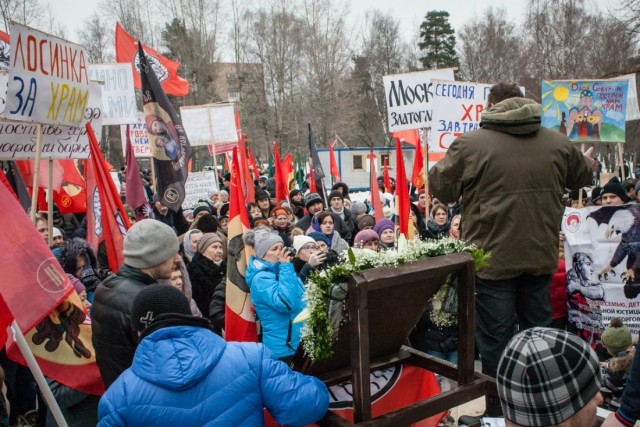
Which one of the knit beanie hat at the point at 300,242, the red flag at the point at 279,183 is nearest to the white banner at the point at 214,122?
the red flag at the point at 279,183

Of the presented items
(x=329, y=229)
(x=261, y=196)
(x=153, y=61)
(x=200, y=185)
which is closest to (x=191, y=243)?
(x=329, y=229)

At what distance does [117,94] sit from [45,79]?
4910 mm

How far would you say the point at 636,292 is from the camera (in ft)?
15.9

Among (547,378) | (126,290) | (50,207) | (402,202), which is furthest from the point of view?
(402,202)

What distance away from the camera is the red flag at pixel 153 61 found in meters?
11.7

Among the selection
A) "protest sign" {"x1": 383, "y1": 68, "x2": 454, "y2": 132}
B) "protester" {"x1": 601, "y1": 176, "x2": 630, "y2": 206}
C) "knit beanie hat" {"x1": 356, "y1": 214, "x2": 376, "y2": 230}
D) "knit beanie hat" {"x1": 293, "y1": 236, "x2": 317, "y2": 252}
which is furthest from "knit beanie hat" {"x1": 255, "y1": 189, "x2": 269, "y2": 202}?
"protester" {"x1": 601, "y1": 176, "x2": 630, "y2": 206}

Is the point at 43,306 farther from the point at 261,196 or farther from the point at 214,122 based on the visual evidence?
the point at 214,122

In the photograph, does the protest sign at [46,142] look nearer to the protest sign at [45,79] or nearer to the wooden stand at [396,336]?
the protest sign at [45,79]

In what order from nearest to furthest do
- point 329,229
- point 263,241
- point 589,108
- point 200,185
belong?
point 263,241 → point 329,229 → point 589,108 → point 200,185

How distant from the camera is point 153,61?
13.0m

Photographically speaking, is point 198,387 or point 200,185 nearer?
point 198,387

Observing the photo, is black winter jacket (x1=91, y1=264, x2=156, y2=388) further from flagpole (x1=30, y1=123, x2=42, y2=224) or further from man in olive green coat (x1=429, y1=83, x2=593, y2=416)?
man in olive green coat (x1=429, y1=83, x2=593, y2=416)

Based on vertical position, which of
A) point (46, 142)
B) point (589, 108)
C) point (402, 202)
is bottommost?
point (402, 202)

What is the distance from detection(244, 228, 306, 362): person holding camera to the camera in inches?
159
